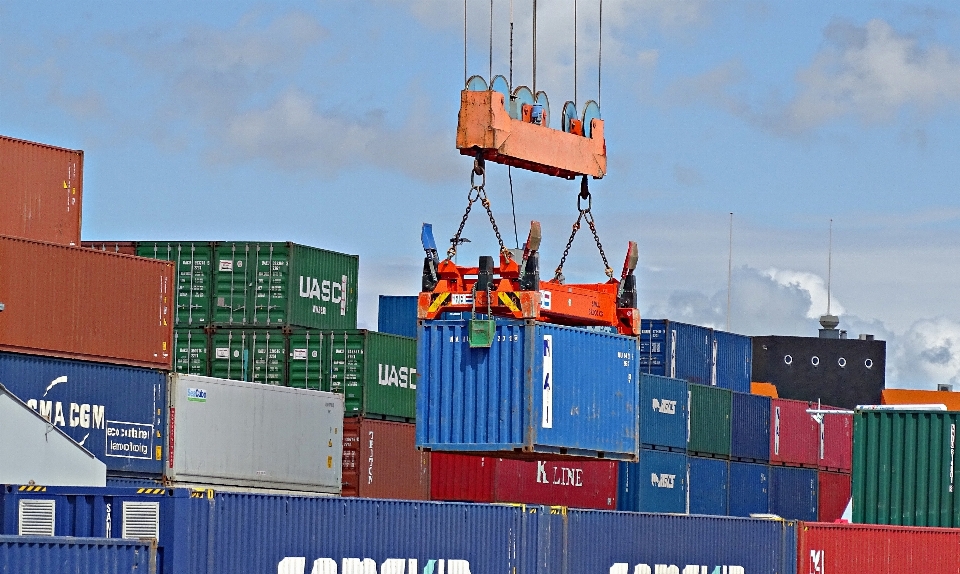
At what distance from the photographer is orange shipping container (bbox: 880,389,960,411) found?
3157 inches

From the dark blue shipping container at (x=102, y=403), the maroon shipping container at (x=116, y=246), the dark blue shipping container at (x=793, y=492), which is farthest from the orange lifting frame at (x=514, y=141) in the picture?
the dark blue shipping container at (x=793, y=492)

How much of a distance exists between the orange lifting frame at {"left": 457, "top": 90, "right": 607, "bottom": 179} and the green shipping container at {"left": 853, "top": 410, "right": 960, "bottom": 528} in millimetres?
10666

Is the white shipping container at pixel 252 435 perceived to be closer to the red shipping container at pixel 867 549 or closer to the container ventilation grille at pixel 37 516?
the red shipping container at pixel 867 549

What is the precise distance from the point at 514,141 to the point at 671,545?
301 inches

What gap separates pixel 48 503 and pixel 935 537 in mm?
19576

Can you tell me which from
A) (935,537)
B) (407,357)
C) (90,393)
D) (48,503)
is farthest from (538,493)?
(48,503)

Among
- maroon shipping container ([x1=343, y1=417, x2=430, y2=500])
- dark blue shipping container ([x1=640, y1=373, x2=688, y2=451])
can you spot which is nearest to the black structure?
dark blue shipping container ([x1=640, y1=373, x2=688, y2=451])

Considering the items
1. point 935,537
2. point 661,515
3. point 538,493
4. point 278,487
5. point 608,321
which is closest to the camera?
point 661,515

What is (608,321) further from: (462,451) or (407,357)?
(407,357)

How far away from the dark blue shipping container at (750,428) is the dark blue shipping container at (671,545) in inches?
899

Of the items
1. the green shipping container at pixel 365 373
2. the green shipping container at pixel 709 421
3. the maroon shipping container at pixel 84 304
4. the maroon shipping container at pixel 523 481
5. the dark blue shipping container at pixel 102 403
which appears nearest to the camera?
the dark blue shipping container at pixel 102 403

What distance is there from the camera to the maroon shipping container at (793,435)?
5853 centimetres

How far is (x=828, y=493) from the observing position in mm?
62312

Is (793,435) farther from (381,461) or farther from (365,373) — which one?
(365,373)
